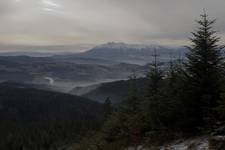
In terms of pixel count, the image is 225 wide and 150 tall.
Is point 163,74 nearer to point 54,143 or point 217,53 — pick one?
point 217,53

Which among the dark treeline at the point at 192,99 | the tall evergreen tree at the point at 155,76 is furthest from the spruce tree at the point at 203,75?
the tall evergreen tree at the point at 155,76

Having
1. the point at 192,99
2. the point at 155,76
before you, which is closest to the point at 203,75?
the point at 192,99

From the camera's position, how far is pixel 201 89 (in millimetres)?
16719

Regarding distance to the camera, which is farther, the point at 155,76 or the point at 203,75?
the point at 155,76

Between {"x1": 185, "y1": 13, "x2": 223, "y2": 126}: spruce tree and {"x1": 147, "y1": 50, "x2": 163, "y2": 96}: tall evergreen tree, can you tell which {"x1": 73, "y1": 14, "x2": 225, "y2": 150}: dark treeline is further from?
{"x1": 147, "y1": 50, "x2": 163, "y2": 96}: tall evergreen tree

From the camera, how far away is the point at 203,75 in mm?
16797

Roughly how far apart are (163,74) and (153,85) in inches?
59.9

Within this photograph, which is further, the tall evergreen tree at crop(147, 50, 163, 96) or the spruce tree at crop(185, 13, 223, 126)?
the tall evergreen tree at crop(147, 50, 163, 96)

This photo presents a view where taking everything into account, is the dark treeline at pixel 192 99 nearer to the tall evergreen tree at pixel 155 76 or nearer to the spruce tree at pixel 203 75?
the spruce tree at pixel 203 75

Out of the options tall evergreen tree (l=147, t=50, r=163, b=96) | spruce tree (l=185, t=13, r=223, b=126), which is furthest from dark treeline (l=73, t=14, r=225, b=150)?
tall evergreen tree (l=147, t=50, r=163, b=96)

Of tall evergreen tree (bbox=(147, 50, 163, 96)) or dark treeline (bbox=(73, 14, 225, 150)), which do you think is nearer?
dark treeline (bbox=(73, 14, 225, 150))

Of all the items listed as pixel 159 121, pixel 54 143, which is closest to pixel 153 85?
pixel 159 121

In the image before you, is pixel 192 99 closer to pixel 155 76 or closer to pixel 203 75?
pixel 203 75

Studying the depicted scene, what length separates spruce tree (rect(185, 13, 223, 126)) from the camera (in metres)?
16.7
